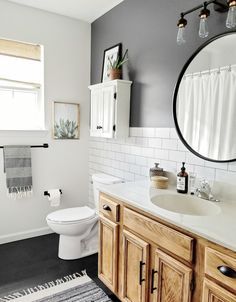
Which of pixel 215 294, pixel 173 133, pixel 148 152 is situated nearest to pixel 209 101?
pixel 173 133

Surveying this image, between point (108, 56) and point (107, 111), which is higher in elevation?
point (108, 56)

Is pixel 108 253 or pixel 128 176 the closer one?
pixel 108 253

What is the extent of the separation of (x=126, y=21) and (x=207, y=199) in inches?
73.7

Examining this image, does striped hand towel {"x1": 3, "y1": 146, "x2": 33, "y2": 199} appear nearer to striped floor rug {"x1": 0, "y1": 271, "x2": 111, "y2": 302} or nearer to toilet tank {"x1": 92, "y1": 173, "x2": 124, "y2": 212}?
toilet tank {"x1": 92, "y1": 173, "x2": 124, "y2": 212}

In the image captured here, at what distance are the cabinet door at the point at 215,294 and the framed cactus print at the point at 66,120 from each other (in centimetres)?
226

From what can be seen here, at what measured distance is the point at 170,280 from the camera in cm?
131

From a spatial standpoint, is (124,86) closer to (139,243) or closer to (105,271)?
(139,243)

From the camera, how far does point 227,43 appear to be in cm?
156

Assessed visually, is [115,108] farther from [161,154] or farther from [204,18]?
[204,18]

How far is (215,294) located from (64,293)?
1.30 m

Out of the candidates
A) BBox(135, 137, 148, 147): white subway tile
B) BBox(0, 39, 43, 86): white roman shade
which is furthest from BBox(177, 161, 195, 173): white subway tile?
BBox(0, 39, 43, 86): white roman shade

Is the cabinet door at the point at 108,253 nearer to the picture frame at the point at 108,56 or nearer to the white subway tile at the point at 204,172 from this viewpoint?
the white subway tile at the point at 204,172

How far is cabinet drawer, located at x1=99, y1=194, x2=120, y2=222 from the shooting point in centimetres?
171

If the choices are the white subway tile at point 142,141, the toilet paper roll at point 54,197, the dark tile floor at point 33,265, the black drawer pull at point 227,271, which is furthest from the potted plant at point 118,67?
the black drawer pull at point 227,271
